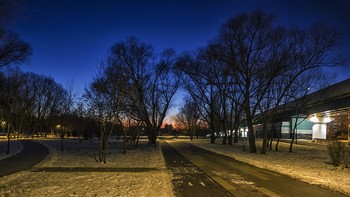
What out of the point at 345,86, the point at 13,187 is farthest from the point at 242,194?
the point at 345,86

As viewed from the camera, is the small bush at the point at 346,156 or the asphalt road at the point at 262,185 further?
the small bush at the point at 346,156

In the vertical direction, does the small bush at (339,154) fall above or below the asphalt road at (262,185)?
above

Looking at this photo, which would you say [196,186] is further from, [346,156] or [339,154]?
[346,156]

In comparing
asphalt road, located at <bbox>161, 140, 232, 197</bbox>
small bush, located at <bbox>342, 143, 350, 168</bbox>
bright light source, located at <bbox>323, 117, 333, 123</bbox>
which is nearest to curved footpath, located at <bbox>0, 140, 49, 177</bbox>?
asphalt road, located at <bbox>161, 140, 232, 197</bbox>

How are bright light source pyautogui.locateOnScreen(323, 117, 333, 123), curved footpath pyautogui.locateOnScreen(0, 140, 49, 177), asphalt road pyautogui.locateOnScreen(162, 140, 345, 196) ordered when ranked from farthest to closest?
bright light source pyautogui.locateOnScreen(323, 117, 333, 123) → curved footpath pyautogui.locateOnScreen(0, 140, 49, 177) → asphalt road pyautogui.locateOnScreen(162, 140, 345, 196)

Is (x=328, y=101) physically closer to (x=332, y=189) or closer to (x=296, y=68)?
(x=296, y=68)

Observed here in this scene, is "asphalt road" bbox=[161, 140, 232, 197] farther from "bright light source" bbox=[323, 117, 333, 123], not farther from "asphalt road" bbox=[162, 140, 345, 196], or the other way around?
"bright light source" bbox=[323, 117, 333, 123]

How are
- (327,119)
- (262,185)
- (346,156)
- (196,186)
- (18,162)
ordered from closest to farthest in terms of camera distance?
(196,186) < (262,185) < (18,162) < (346,156) < (327,119)

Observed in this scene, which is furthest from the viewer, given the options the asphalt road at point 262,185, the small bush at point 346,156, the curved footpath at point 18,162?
the small bush at point 346,156

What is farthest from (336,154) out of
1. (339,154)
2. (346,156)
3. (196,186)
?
(196,186)

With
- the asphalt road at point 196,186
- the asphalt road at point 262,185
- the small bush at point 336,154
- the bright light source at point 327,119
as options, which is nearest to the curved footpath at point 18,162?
the asphalt road at point 196,186

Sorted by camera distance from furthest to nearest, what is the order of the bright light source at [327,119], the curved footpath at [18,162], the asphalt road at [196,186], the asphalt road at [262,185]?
the bright light source at [327,119]
the curved footpath at [18,162]
the asphalt road at [262,185]
the asphalt road at [196,186]

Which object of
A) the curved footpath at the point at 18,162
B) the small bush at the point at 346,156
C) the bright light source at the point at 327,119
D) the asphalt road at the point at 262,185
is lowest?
the curved footpath at the point at 18,162

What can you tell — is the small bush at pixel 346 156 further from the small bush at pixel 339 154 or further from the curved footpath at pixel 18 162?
the curved footpath at pixel 18 162
